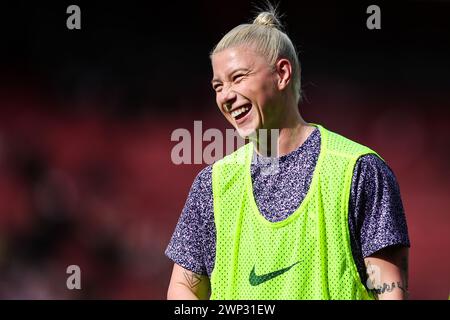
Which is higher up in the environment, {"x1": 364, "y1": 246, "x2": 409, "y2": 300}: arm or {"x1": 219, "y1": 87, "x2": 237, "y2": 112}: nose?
{"x1": 219, "y1": 87, "x2": 237, "y2": 112}: nose

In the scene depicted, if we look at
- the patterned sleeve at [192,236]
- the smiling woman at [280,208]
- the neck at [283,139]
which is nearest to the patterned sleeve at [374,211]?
the smiling woman at [280,208]

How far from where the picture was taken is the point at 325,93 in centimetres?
551

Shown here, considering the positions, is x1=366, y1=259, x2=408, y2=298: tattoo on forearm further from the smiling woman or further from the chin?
the chin

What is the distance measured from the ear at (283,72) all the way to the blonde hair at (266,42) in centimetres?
1

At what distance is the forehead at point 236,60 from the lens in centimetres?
226

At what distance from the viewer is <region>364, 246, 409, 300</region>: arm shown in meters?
2.10

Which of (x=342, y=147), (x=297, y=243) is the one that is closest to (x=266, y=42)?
(x=342, y=147)

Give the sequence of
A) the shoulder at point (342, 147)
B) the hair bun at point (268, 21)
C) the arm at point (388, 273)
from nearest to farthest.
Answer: the arm at point (388, 273) → the shoulder at point (342, 147) → the hair bun at point (268, 21)

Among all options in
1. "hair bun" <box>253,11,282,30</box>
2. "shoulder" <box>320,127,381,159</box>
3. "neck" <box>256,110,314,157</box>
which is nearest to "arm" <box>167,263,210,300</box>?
"neck" <box>256,110,314,157</box>

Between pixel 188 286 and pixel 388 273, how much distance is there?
555mm

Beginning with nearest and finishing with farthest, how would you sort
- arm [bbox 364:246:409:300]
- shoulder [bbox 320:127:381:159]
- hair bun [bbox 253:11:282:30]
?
arm [bbox 364:246:409:300], shoulder [bbox 320:127:381:159], hair bun [bbox 253:11:282:30]

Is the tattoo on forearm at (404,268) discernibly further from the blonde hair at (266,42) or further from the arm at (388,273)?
the blonde hair at (266,42)

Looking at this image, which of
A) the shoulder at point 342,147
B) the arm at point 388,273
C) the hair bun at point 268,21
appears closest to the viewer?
the arm at point 388,273
